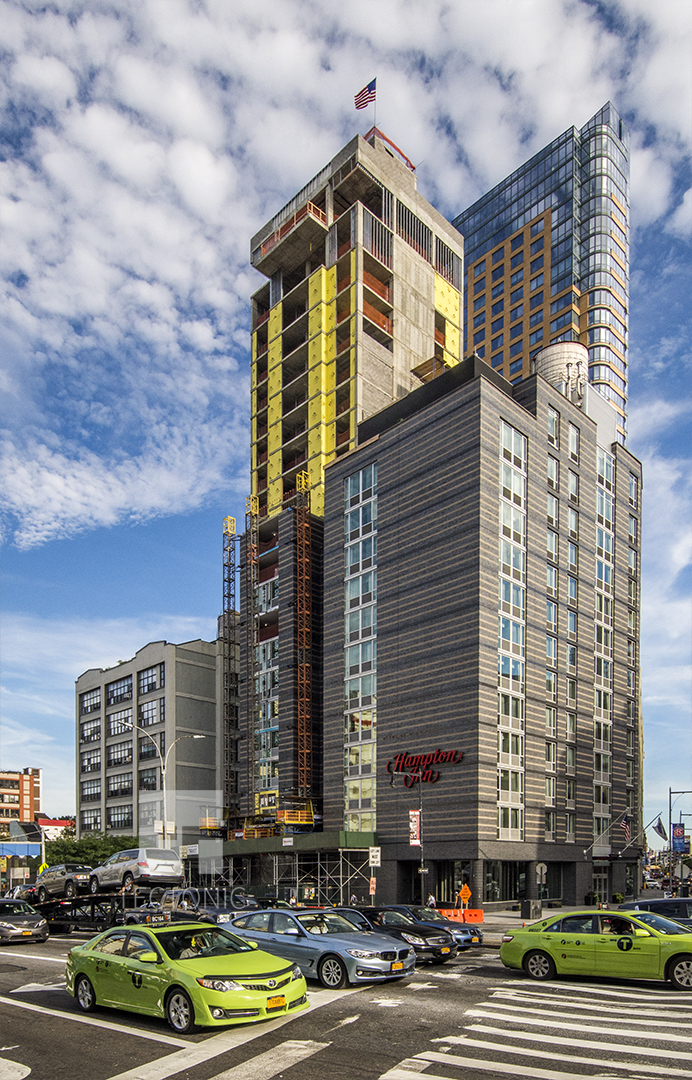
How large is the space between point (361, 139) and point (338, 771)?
52816 millimetres

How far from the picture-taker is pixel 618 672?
6241 cm

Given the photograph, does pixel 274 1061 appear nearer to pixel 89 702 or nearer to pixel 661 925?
pixel 661 925

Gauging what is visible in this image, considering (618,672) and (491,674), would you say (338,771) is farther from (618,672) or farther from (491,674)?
(618,672)

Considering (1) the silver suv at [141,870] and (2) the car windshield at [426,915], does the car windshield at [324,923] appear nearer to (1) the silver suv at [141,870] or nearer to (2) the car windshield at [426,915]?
(2) the car windshield at [426,915]

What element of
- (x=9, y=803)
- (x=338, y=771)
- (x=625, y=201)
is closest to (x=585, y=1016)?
(x=338, y=771)

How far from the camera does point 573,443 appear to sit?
5972 cm

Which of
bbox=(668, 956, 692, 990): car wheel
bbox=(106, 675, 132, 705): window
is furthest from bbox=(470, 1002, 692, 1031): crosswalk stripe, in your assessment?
bbox=(106, 675, 132, 705): window

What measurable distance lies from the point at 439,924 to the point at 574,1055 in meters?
11.9

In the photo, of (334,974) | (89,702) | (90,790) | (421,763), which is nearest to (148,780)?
(90,790)

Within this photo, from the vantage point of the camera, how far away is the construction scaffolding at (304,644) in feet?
203

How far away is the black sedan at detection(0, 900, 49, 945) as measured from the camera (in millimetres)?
28000

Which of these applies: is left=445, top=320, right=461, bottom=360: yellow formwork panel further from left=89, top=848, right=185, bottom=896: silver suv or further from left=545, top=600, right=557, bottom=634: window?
left=89, top=848, right=185, bottom=896: silver suv

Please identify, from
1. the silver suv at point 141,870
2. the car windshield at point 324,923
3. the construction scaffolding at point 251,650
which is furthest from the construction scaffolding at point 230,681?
the car windshield at point 324,923

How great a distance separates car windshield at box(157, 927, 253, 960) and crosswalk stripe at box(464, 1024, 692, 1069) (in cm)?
372
